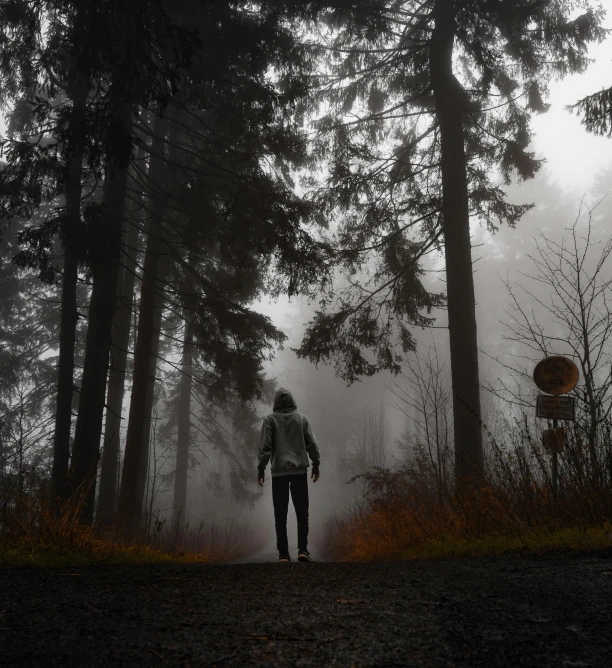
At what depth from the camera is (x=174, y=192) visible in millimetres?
11516

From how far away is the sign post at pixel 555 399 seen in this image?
5.83m

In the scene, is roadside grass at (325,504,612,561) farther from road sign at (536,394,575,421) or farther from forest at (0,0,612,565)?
road sign at (536,394,575,421)

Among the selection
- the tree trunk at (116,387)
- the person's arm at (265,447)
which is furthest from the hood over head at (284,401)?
the tree trunk at (116,387)

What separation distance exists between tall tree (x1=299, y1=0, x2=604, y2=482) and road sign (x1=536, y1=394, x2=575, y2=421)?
2278 mm

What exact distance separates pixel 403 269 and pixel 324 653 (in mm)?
9152

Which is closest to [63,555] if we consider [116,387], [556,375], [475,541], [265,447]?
[265,447]

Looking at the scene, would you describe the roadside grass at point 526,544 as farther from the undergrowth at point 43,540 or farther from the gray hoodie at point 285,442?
→ the undergrowth at point 43,540

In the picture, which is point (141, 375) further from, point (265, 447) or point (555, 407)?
point (555, 407)

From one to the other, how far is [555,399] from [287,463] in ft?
11.0

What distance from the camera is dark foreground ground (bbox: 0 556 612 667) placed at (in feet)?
6.87

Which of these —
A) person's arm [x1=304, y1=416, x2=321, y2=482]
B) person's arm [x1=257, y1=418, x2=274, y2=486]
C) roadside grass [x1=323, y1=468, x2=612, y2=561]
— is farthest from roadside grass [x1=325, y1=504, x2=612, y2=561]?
person's arm [x1=257, y1=418, x2=274, y2=486]

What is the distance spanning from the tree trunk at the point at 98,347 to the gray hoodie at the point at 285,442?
9.00 feet

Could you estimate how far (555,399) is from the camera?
21.5 feet

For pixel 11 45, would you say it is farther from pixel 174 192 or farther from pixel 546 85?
pixel 546 85
